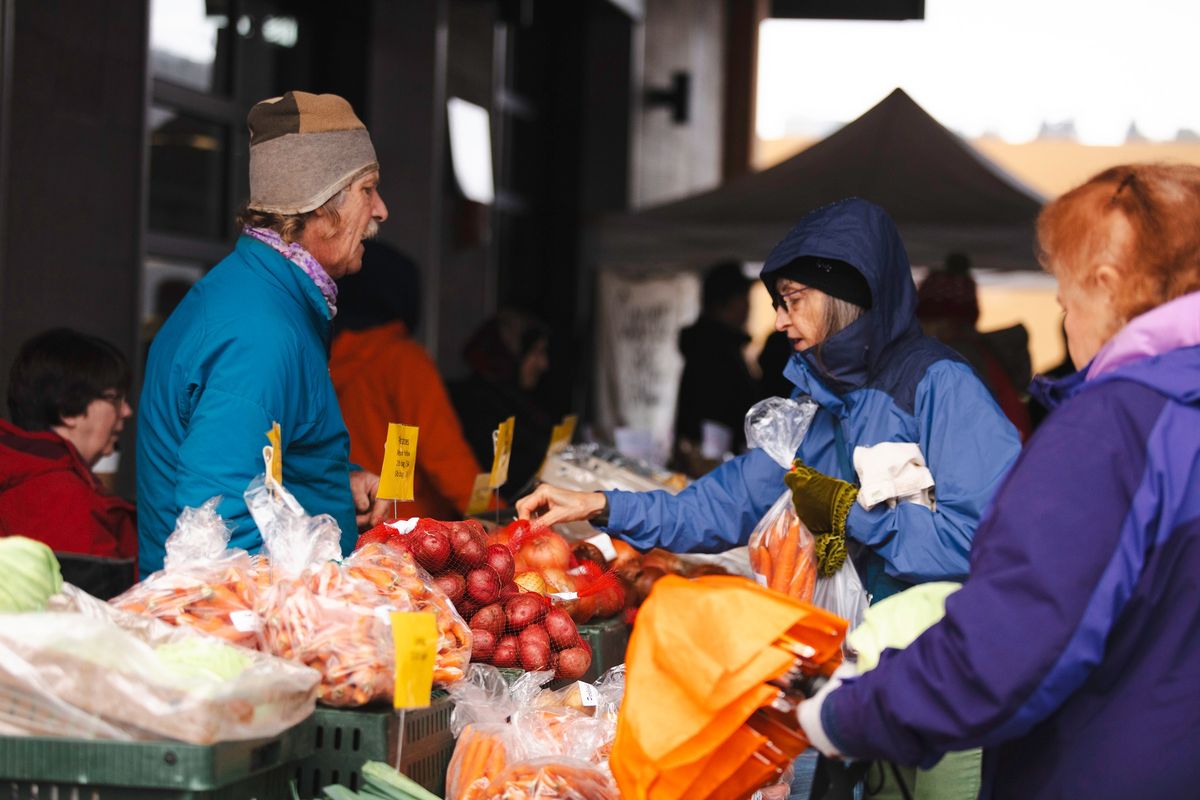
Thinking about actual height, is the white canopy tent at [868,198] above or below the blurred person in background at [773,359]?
above

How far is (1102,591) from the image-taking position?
163cm

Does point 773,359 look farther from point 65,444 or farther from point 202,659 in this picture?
point 202,659

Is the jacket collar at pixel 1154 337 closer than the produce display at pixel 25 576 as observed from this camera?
Yes

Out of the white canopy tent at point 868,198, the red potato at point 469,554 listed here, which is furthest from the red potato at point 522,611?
the white canopy tent at point 868,198

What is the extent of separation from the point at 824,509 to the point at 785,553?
17cm

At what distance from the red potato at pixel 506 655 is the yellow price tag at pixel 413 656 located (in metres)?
0.61

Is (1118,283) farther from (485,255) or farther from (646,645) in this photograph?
(485,255)

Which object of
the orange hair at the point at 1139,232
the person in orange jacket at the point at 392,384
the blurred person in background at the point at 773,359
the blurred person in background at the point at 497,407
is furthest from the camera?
the blurred person in background at the point at 773,359

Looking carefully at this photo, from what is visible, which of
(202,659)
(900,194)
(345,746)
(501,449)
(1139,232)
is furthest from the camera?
(900,194)

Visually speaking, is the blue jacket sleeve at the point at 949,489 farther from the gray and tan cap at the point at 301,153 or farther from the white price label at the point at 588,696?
the gray and tan cap at the point at 301,153

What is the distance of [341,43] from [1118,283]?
583 centimetres

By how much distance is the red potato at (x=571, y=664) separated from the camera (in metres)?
2.78

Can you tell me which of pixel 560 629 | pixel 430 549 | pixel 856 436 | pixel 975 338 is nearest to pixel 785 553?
pixel 856 436

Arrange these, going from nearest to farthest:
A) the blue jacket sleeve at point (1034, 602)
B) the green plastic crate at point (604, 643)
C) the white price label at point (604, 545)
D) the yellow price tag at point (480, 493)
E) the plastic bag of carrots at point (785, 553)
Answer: the blue jacket sleeve at point (1034, 602) < the plastic bag of carrots at point (785, 553) < the green plastic crate at point (604, 643) < the white price label at point (604, 545) < the yellow price tag at point (480, 493)
